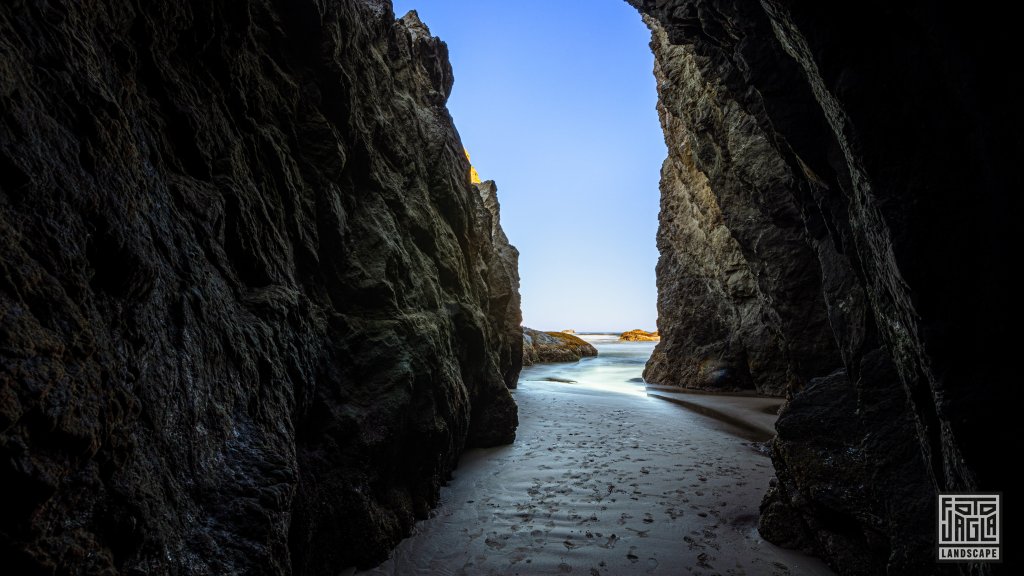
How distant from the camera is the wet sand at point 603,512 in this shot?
5.10 metres

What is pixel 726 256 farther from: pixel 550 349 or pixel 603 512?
pixel 550 349

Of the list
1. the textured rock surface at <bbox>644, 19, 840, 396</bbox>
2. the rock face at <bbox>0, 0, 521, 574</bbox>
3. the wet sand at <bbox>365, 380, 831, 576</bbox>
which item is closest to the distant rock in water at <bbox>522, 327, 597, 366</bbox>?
the textured rock surface at <bbox>644, 19, 840, 396</bbox>

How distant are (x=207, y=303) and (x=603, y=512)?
5.84 meters

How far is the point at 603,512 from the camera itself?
21.1 feet

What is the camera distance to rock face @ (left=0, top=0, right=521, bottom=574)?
2240mm

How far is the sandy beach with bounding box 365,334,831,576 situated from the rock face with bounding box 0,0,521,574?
0.78m

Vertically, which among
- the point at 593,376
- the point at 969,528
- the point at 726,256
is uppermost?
the point at 726,256

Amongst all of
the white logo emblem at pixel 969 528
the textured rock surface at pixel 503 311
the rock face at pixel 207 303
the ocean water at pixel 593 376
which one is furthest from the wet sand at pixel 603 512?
the ocean water at pixel 593 376

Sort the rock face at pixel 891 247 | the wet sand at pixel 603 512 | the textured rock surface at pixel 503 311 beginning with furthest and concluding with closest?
the textured rock surface at pixel 503 311, the wet sand at pixel 603 512, the rock face at pixel 891 247

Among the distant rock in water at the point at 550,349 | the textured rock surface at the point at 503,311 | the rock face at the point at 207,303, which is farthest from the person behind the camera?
the distant rock in water at the point at 550,349

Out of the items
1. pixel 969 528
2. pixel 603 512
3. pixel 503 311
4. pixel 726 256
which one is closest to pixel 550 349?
pixel 726 256

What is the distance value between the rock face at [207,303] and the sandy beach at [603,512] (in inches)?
30.7

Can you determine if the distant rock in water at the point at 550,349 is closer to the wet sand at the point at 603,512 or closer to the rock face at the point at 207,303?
the wet sand at the point at 603,512

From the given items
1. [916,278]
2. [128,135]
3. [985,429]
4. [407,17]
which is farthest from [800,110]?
[407,17]
